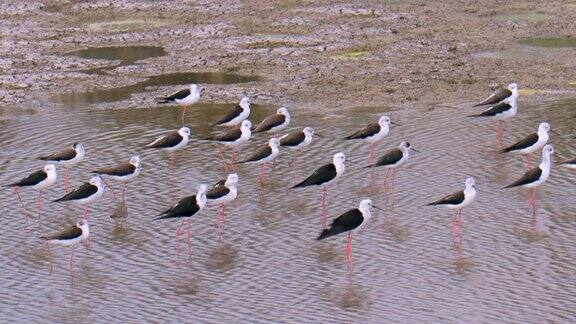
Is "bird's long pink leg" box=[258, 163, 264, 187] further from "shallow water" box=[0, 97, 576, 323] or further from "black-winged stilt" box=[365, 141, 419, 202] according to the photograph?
"black-winged stilt" box=[365, 141, 419, 202]

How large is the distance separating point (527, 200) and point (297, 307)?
516 cm

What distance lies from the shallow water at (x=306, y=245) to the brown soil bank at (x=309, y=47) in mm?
2588

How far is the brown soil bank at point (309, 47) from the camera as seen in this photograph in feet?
80.0

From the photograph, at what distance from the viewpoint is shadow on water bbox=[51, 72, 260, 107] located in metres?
24.4

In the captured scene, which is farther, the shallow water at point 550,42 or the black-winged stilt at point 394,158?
the shallow water at point 550,42

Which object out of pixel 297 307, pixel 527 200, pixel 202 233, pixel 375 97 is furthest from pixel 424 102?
pixel 297 307

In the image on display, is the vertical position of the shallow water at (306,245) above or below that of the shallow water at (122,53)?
above

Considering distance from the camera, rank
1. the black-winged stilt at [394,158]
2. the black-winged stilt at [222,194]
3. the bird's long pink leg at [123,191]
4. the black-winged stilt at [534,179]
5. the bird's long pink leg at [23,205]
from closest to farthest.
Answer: the black-winged stilt at [222,194] → the black-winged stilt at [534,179] → the bird's long pink leg at [23,205] → the bird's long pink leg at [123,191] → the black-winged stilt at [394,158]

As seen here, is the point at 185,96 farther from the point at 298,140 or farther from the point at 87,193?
the point at 87,193

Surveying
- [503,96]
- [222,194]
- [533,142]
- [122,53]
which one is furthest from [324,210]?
[122,53]

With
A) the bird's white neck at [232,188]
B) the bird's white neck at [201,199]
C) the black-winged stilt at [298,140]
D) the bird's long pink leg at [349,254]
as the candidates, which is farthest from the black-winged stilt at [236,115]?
the bird's long pink leg at [349,254]

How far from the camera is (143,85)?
83.0 ft

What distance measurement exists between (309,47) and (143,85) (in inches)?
166

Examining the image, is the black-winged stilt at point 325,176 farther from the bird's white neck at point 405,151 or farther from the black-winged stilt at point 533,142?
the black-winged stilt at point 533,142
